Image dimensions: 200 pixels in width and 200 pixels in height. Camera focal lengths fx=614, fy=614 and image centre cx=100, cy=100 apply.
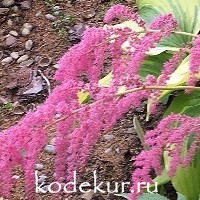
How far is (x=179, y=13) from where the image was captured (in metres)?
2.07

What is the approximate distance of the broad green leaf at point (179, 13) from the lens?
202cm

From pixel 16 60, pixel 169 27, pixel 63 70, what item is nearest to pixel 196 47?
pixel 169 27

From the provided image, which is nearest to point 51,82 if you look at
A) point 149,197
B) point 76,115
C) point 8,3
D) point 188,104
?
point 8,3

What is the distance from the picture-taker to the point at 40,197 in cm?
205

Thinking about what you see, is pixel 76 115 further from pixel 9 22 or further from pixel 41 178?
pixel 9 22

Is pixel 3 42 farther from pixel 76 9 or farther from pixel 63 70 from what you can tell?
pixel 63 70

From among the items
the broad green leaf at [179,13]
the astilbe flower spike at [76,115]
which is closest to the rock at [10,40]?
the broad green leaf at [179,13]

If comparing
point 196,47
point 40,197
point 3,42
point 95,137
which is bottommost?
point 40,197

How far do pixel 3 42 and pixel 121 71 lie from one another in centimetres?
151

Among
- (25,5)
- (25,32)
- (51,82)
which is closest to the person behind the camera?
(51,82)

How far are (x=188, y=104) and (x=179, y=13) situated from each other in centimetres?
37

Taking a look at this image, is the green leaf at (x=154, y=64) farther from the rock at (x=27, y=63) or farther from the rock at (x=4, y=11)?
the rock at (x=4, y=11)

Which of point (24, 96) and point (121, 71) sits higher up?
point (121, 71)

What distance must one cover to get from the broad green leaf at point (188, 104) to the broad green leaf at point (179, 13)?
0.21 metres
